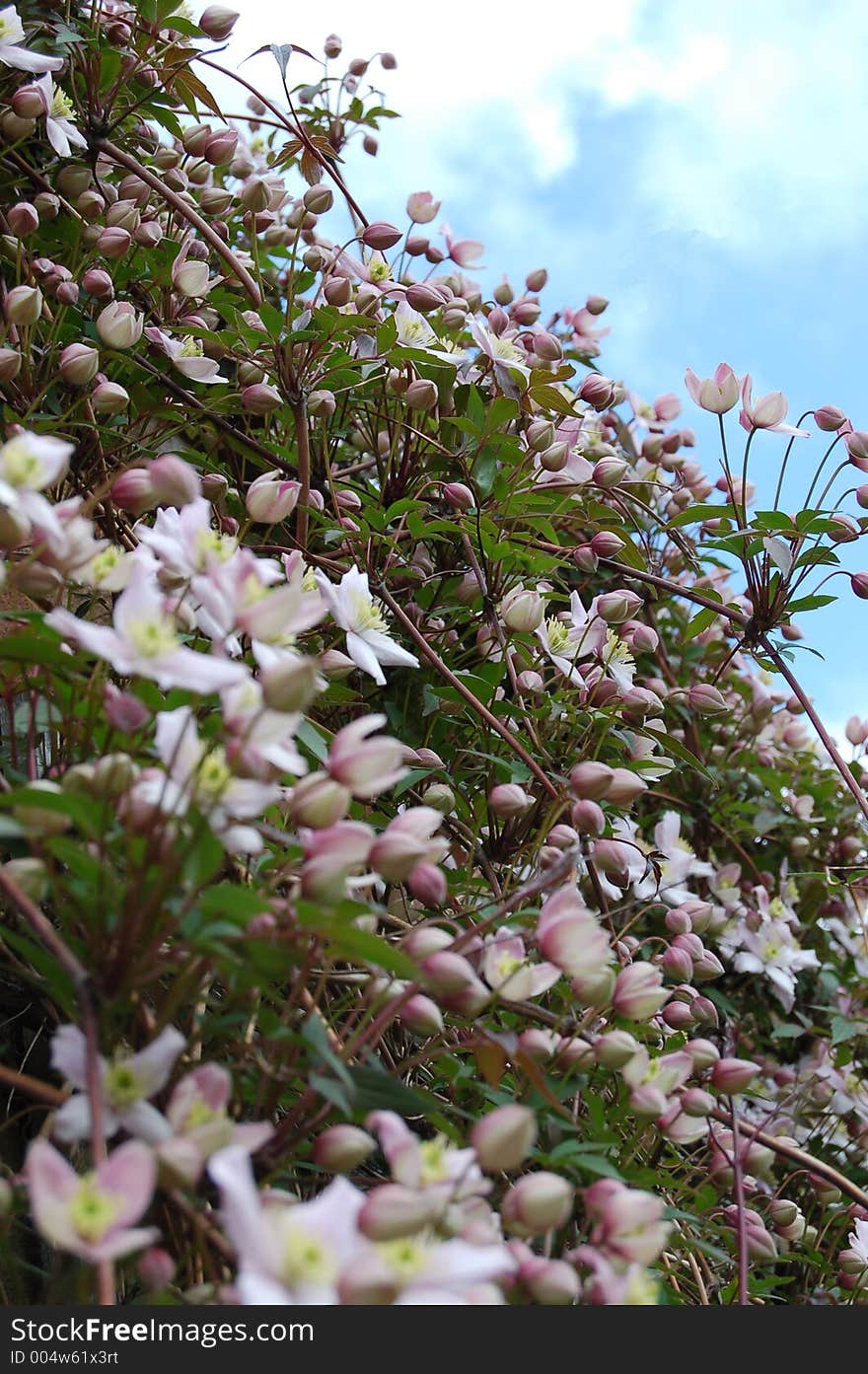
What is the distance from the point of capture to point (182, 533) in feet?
1.78

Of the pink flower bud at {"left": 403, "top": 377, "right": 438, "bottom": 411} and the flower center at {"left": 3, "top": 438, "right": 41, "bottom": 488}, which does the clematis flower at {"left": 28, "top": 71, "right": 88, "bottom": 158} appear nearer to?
the pink flower bud at {"left": 403, "top": 377, "right": 438, "bottom": 411}

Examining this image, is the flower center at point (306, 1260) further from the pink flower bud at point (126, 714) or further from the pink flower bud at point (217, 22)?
the pink flower bud at point (217, 22)

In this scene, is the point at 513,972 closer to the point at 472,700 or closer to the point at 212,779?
the point at 212,779

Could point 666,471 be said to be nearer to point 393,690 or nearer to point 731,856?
point 731,856

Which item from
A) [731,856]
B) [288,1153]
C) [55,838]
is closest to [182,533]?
[55,838]

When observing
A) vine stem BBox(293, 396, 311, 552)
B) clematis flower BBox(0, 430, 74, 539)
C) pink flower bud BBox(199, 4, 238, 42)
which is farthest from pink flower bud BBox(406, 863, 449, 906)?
pink flower bud BBox(199, 4, 238, 42)

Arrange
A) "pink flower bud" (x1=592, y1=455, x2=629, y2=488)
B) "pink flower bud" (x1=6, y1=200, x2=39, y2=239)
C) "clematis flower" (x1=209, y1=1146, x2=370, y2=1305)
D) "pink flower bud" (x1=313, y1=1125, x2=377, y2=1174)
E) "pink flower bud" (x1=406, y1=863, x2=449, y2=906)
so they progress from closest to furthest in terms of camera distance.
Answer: "clematis flower" (x1=209, y1=1146, x2=370, y2=1305) < "pink flower bud" (x1=313, y1=1125, x2=377, y2=1174) < "pink flower bud" (x1=406, y1=863, x2=449, y2=906) < "pink flower bud" (x1=6, y1=200, x2=39, y2=239) < "pink flower bud" (x1=592, y1=455, x2=629, y2=488)

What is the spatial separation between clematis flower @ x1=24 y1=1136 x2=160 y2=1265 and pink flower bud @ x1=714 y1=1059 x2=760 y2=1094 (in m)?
0.44

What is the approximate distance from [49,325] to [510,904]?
0.75 metres

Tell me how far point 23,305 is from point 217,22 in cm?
48

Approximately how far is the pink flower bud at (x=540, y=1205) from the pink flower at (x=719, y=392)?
2.67 ft

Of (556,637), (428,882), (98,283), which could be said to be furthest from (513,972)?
(98,283)

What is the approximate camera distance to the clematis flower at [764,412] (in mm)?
1072

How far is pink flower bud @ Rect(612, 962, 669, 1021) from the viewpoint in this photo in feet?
2.01
